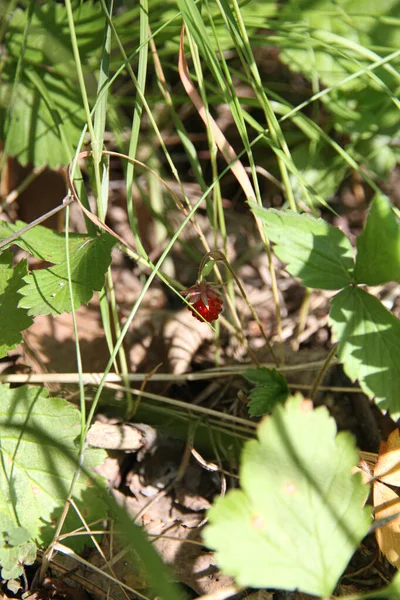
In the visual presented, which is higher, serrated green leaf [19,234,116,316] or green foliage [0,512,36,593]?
serrated green leaf [19,234,116,316]

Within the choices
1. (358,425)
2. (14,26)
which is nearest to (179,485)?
(358,425)

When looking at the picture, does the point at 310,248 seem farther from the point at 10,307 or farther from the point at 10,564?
the point at 10,564

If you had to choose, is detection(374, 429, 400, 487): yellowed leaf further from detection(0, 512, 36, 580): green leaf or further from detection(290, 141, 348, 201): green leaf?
detection(290, 141, 348, 201): green leaf

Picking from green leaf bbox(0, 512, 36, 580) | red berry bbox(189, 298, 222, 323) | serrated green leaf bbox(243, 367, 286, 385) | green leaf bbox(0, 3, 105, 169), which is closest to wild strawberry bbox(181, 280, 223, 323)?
red berry bbox(189, 298, 222, 323)

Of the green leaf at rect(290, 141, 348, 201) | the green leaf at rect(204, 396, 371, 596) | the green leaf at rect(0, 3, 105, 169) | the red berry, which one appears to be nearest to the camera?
the green leaf at rect(204, 396, 371, 596)

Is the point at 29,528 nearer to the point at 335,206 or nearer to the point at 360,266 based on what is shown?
the point at 360,266

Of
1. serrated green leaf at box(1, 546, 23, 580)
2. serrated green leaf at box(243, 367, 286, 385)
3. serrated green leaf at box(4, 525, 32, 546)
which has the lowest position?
serrated green leaf at box(1, 546, 23, 580)

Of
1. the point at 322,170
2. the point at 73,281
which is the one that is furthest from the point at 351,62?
the point at 73,281
